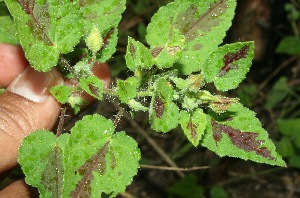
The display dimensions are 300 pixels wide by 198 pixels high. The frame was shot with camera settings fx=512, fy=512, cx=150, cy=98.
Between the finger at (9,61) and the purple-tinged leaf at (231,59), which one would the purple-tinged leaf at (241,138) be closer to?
the purple-tinged leaf at (231,59)

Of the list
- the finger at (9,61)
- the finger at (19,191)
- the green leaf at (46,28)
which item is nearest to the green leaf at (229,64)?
the green leaf at (46,28)

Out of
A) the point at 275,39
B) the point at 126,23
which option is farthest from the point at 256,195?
the point at 126,23

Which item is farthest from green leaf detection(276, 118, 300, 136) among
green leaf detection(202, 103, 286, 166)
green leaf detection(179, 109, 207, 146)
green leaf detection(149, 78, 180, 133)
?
green leaf detection(149, 78, 180, 133)

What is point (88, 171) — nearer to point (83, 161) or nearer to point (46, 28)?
point (83, 161)

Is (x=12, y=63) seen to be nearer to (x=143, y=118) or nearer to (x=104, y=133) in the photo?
(x=104, y=133)

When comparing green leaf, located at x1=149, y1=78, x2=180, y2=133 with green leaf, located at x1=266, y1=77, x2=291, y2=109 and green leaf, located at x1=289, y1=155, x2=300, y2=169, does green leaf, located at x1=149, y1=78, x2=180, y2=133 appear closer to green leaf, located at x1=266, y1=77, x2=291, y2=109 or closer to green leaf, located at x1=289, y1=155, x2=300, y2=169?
green leaf, located at x1=289, y1=155, x2=300, y2=169

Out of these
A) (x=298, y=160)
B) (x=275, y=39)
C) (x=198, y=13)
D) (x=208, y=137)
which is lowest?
(x=298, y=160)
